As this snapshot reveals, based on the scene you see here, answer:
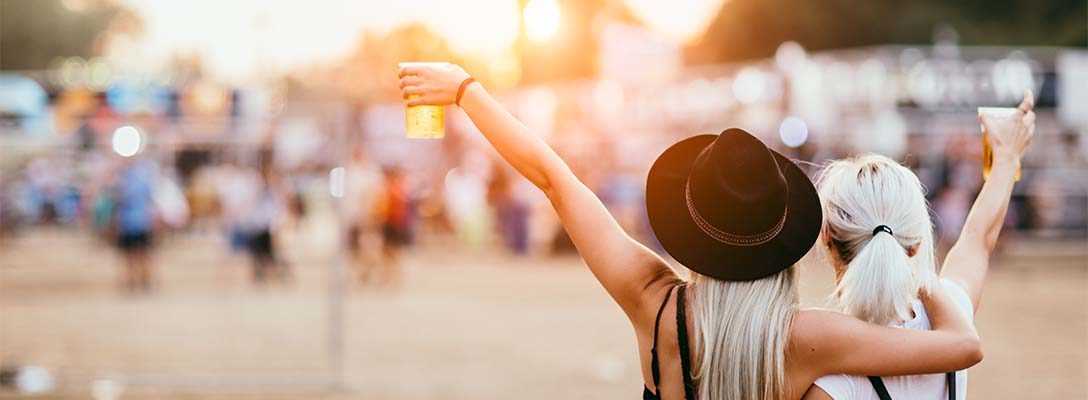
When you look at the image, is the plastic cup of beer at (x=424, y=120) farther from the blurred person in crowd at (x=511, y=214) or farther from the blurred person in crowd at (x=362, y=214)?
the blurred person in crowd at (x=511, y=214)

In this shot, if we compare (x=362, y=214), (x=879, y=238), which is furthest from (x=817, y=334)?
(x=362, y=214)

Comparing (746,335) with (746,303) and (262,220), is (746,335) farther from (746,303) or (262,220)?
(262,220)

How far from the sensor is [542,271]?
61.6 feet

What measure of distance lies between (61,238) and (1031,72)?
1729 cm

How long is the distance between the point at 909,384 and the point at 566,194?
0.86 m

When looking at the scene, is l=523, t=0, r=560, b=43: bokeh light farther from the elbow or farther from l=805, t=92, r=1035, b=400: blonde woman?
the elbow

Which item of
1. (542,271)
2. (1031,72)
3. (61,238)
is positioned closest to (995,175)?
(61,238)

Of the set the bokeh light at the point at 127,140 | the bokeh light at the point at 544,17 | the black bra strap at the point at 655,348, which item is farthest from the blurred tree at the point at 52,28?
the black bra strap at the point at 655,348

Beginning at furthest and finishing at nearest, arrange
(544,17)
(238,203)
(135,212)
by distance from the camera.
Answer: (238,203)
(135,212)
(544,17)

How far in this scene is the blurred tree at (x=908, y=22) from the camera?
39.2 meters

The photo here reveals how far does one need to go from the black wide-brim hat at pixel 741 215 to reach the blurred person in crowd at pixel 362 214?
47.4ft

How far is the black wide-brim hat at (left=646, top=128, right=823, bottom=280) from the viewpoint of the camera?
2.28 metres

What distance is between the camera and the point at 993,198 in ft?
9.61

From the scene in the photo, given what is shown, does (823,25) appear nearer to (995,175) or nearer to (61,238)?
(61,238)
